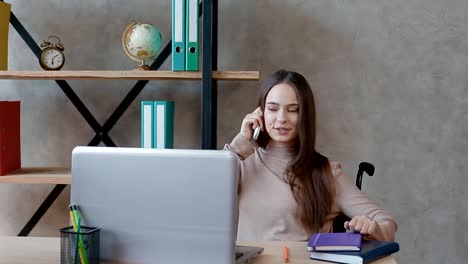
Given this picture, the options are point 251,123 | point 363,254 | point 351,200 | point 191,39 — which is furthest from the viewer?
point 191,39

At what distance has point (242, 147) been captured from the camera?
2031 millimetres

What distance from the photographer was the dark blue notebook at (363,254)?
131 cm

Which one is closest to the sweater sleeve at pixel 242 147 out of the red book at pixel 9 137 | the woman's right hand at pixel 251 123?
the woman's right hand at pixel 251 123

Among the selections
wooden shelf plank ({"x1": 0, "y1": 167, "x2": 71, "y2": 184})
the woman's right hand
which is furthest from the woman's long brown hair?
wooden shelf plank ({"x1": 0, "y1": 167, "x2": 71, "y2": 184})

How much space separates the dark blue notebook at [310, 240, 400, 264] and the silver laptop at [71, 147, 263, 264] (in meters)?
0.28

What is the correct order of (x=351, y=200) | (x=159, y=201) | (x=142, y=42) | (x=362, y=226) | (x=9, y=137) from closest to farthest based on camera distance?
(x=159, y=201), (x=362, y=226), (x=351, y=200), (x=142, y=42), (x=9, y=137)

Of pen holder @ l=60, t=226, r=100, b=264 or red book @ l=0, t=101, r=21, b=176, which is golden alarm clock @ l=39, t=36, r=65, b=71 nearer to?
red book @ l=0, t=101, r=21, b=176

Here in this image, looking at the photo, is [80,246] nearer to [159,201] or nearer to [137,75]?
[159,201]

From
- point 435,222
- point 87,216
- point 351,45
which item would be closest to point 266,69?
point 351,45

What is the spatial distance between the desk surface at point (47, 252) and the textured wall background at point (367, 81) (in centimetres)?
116

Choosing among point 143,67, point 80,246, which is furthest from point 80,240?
point 143,67

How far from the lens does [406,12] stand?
2516mm

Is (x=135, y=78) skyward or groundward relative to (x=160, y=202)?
skyward

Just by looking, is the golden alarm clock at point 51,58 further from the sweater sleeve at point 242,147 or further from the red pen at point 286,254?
the red pen at point 286,254
